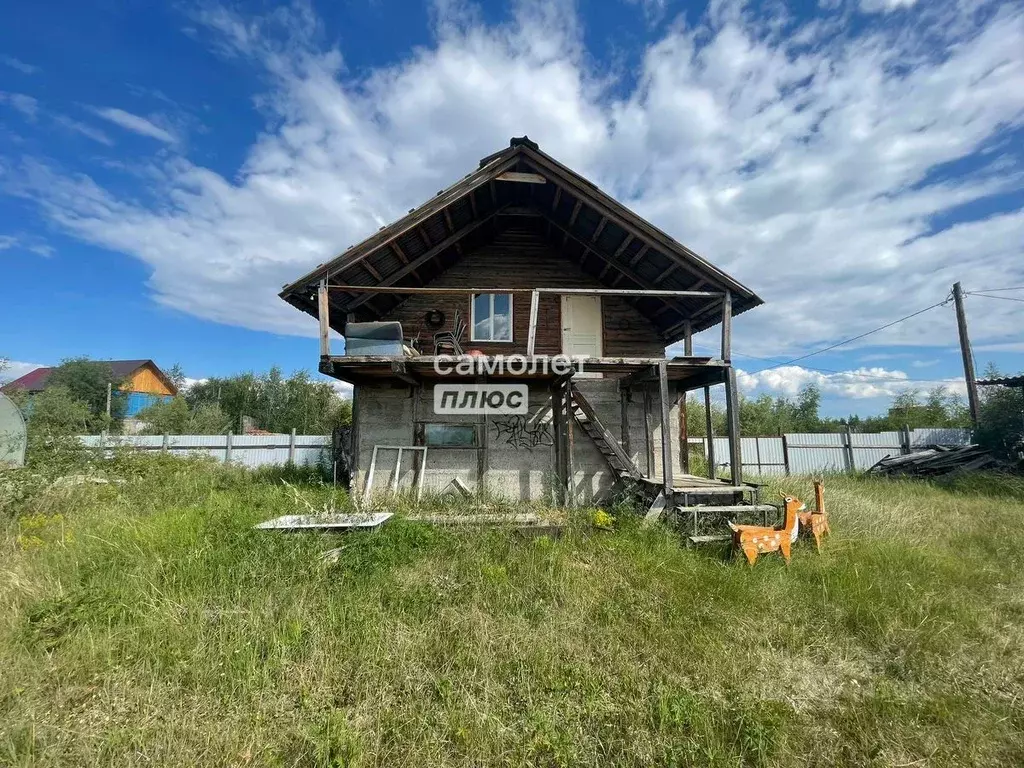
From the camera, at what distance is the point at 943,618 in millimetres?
4383

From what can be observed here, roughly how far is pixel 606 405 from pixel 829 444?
13.2m

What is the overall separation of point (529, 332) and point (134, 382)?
48.1 meters

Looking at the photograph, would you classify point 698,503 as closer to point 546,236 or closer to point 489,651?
point 489,651

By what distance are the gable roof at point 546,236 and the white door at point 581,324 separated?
0.73 metres

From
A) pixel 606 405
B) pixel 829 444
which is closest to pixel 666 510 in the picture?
pixel 606 405

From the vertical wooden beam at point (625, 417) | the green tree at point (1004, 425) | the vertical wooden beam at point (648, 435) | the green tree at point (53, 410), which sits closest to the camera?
the vertical wooden beam at point (648, 435)

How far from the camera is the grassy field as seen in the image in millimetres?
2820

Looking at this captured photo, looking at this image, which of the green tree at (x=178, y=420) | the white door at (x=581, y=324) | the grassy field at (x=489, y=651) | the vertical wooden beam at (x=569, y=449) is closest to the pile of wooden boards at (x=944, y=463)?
the grassy field at (x=489, y=651)

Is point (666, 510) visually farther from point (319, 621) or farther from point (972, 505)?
point (972, 505)

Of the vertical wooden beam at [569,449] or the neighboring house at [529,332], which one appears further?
the vertical wooden beam at [569,449]

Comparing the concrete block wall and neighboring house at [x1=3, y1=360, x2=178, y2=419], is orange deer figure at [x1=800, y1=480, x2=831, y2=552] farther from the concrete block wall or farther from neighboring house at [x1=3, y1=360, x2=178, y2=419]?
neighboring house at [x1=3, y1=360, x2=178, y2=419]

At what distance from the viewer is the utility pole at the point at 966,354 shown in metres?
15.6

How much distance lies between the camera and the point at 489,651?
368cm

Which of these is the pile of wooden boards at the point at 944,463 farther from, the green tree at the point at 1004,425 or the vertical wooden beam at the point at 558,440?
the vertical wooden beam at the point at 558,440
